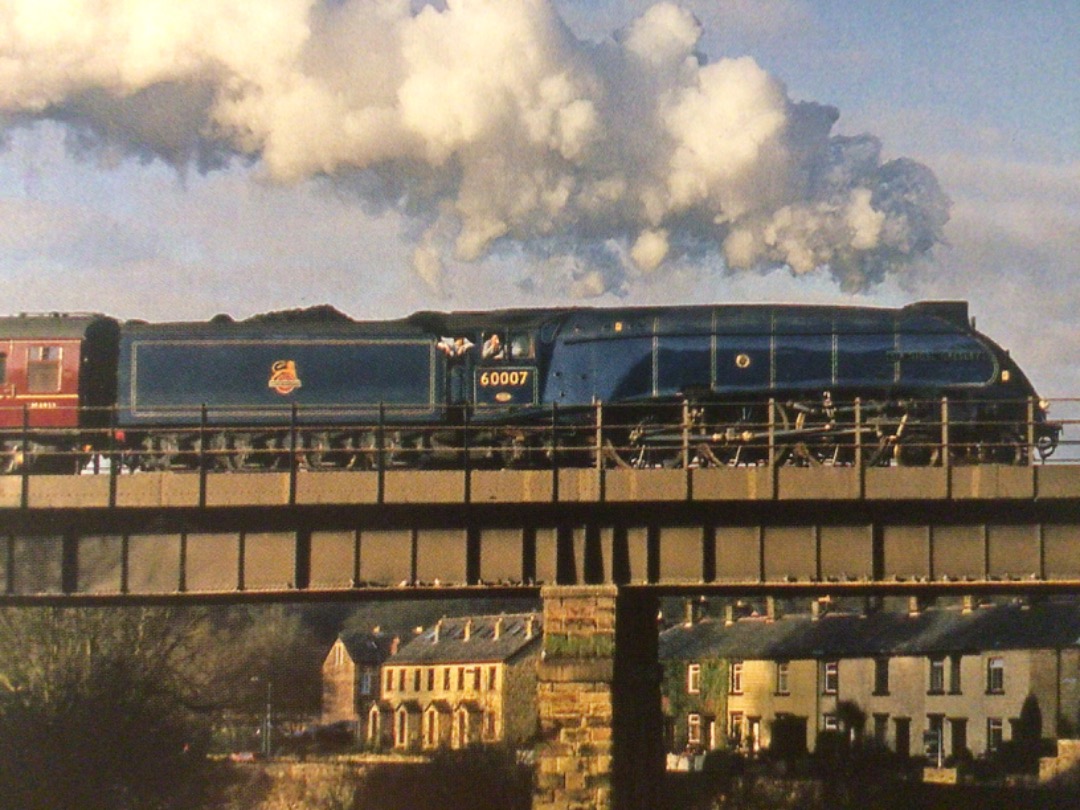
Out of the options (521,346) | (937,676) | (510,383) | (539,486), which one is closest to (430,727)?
(937,676)

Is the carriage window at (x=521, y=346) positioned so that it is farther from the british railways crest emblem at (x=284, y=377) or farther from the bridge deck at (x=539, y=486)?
the bridge deck at (x=539, y=486)

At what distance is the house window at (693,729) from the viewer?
Answer: 3127 inches

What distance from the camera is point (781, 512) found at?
33.3 metres

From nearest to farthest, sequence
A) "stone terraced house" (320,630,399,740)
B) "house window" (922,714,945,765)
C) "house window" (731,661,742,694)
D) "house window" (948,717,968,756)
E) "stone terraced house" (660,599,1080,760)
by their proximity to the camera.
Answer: "stone terraced house" (660,599,1080,760) → "house window" (948,717,968,756) → "house window" (922,714,945,765) → "house window" (731,661,742,694) → "stone terraced house" (320,630,399,740)

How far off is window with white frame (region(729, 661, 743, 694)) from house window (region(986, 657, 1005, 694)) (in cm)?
1312

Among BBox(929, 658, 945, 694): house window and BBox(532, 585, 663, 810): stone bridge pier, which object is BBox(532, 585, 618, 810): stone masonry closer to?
BBox(532, 585, 663, 810): stone bridge pier

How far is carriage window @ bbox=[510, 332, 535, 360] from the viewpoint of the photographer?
41.0 m

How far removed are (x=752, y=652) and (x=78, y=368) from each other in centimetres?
4241

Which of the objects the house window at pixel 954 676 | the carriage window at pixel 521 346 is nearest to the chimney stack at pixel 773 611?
the house window at pixel 954 676

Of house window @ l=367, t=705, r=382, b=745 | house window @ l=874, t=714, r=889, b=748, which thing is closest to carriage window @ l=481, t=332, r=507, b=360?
house window @ l=874, t=714, r=889, b=748

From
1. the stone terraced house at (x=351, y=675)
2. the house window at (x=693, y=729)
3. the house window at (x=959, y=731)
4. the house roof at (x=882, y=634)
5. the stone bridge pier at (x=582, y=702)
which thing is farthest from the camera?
the stone terraced house at (x=351, y=675)

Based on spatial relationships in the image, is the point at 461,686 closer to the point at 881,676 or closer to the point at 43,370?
the point at 881,676

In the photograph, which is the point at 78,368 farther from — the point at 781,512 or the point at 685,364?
the point at 781,512

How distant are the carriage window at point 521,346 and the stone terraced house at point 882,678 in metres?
32.2
